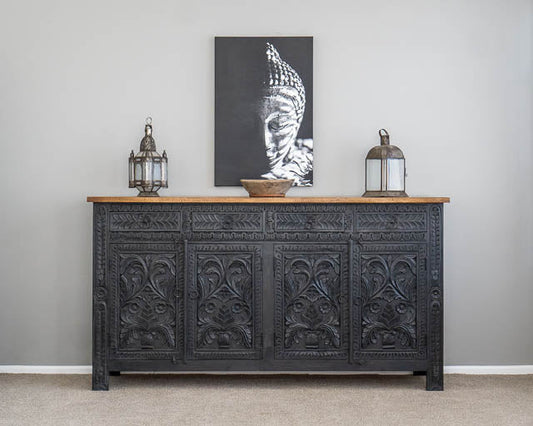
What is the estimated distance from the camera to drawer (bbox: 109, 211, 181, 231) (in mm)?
3531

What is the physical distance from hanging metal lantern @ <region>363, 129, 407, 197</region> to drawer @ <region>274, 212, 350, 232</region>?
341 millimetres

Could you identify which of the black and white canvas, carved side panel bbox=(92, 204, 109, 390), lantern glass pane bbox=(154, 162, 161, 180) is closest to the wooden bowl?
the black and white canvas

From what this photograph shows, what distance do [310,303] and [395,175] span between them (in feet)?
2.89

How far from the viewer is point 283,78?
396 cm

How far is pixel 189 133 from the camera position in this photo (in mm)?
3990

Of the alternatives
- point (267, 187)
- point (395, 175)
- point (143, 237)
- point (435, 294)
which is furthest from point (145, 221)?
point (435, 294)

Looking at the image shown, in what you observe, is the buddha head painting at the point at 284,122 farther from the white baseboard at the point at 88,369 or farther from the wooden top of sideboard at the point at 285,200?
the white baseboard at the point at 88,369

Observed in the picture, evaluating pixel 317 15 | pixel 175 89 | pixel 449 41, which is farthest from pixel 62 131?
A: pixel 449 41

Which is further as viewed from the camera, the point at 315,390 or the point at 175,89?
the point at 175,89

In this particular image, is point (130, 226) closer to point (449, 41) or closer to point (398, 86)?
point (398, 86)

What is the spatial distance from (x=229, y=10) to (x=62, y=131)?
1202 mm

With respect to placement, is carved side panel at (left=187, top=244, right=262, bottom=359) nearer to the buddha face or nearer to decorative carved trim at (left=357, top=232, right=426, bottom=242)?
decorative carved trim at (left=357, top=232, right=426, bottom=242)

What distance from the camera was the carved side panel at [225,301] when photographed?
3.53 meters

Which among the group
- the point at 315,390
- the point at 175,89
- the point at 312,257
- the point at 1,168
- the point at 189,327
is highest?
the point at 175,89
